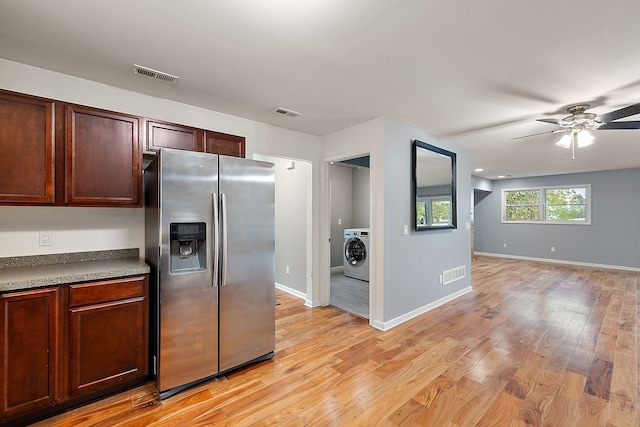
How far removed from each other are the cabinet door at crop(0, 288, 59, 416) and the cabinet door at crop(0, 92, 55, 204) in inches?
26.8

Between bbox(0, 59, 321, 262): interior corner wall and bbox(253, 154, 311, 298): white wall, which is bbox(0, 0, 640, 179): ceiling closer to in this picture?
bbox(0, 59, 321, 262): interior corner wall

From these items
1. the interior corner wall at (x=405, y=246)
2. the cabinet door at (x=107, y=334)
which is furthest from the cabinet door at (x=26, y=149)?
the interior corner wall at (x=405, y=246)

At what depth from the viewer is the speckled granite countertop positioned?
5.63ft

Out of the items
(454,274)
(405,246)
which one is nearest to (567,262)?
(454,274)

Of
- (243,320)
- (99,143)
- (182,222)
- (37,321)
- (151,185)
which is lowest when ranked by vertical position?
(243,320)

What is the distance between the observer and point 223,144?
2.78 meters

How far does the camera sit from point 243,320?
2342mm

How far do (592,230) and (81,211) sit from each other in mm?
9971

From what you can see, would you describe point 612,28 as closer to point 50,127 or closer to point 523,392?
point 523,392

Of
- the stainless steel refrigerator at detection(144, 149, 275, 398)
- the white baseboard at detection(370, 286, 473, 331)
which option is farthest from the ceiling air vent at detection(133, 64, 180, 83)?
the white baseboard at detection(370, 286, 473, 331)

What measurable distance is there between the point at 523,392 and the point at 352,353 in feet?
4.40

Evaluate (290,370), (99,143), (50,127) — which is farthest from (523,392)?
(50,127)

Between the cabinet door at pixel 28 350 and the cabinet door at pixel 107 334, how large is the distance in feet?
0.31

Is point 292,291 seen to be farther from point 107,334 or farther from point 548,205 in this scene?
point 548,205
